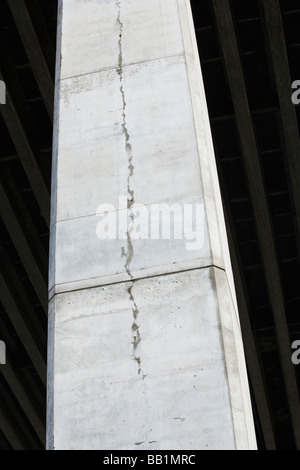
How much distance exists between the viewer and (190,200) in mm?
5121

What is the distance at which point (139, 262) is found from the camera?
195 inches

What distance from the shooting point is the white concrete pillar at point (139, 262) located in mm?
4430

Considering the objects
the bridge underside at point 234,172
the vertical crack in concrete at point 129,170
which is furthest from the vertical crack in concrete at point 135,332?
the bridge underside at point 234,172

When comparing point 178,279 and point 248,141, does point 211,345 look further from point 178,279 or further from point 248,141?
point 248,141

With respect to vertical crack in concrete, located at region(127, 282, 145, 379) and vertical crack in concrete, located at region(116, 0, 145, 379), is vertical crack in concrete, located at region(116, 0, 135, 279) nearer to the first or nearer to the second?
vertical crack in concrete, located at region(116, 0, 145, 379)

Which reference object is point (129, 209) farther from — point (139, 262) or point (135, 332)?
point (135, 332)

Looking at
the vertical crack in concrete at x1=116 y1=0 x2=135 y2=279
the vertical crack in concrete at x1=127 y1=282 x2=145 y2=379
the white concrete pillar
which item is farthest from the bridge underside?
the vertical crack in concrete at x1=127 y1=282 x2=145 y2=379

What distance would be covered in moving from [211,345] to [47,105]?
404 inches

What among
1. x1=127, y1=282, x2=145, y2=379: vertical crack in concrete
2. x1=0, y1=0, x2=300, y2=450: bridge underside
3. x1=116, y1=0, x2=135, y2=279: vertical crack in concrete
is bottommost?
x1=127, y1=282, x2=145, y2=379: vertical crack in concrete

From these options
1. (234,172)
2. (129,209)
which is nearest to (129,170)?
(129,209)

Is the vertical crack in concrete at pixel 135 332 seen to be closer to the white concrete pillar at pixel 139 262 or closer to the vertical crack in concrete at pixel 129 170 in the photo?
the white concrete pillar at pixel 139 262

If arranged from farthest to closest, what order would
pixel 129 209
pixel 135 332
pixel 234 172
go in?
pixel 234 172 < pixel 129 209 < pixel 135 332

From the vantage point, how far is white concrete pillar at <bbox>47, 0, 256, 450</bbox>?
443 cm

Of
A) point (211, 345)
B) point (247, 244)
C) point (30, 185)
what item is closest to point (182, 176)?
point (211, 345)
